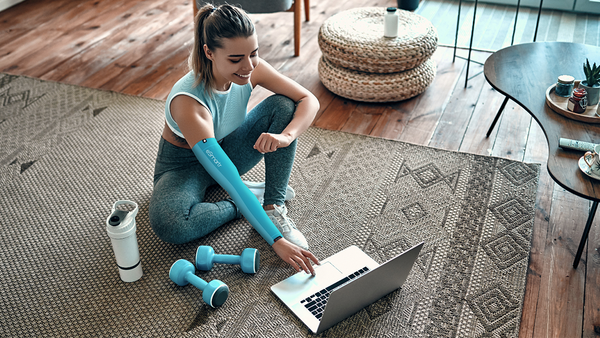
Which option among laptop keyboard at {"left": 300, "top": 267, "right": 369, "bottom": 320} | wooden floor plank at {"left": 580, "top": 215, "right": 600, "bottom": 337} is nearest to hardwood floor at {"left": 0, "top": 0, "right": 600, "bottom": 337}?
wooden floor plank at {"left": 580, "top": 215, "right": 600, "bottom": 337}

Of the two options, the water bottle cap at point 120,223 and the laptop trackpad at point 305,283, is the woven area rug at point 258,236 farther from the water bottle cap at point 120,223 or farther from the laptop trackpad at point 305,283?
the water bottle cap at point 120,223

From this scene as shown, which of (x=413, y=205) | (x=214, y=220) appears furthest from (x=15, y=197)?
(x=413, y=205)

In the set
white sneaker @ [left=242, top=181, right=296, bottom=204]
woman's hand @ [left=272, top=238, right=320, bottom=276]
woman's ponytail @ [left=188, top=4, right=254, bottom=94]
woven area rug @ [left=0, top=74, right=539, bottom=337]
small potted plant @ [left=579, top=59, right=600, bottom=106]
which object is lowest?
woven area rug @ [left=0, top=74, right=539, bottom=337]

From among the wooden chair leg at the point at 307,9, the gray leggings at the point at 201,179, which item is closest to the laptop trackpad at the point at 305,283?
the gray leggings at the point at 201,179

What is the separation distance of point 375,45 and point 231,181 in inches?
46.4

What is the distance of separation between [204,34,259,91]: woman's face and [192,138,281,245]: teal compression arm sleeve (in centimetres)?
18

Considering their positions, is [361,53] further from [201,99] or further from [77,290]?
[77,290]

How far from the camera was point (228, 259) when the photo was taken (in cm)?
A: 151

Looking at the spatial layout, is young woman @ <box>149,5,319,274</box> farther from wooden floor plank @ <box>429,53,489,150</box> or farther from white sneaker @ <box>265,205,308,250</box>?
wooden floor plank @ <box>429,53,489,150</box>

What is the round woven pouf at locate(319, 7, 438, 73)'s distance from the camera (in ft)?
7.41

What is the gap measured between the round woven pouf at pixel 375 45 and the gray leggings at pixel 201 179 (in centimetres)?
78

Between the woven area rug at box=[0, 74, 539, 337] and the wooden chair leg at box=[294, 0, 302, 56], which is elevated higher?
the wooden chair leg at box=[294, 0, 302, 56]

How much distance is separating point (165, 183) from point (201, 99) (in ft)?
1.02

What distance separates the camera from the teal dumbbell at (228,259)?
1492mm
